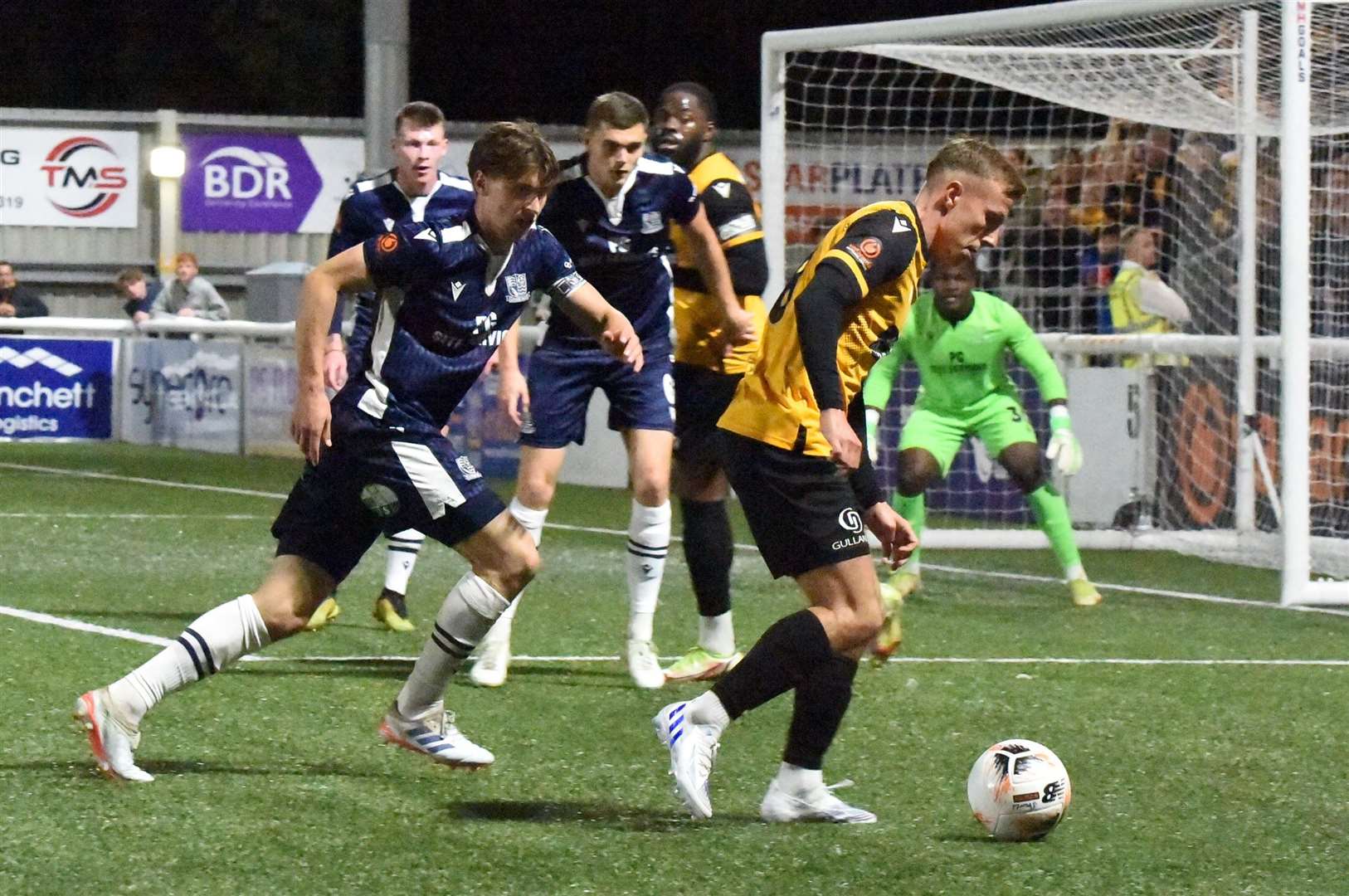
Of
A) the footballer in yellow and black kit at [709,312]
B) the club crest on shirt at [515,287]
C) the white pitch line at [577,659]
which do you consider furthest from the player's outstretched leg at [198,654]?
the footballer in yellow and black kit at [709,312]

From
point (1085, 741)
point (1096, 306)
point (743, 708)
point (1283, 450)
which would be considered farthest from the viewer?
point (1096, 306)

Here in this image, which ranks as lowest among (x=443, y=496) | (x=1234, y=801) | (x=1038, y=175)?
(x=1234, y=801)

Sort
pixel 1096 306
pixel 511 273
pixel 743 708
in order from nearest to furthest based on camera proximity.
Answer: pixel 743 708 < pixel 511 273 < pixel 1096 306

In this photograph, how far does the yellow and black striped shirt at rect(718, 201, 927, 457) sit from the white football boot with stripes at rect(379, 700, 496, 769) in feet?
3.53

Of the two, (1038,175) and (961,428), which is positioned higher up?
(1038,175)

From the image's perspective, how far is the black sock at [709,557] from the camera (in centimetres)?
732

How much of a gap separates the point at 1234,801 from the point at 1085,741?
0.81m

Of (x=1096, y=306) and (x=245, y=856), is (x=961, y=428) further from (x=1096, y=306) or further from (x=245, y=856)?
(x=245, y=856)

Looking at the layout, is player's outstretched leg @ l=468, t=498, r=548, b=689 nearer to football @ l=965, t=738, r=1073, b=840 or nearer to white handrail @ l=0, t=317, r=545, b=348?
football @ l=965, t=738, r=1073, b=840

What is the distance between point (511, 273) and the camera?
5465mm

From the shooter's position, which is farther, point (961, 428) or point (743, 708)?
point (961, 428)

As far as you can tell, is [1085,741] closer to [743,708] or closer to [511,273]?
[743,708]

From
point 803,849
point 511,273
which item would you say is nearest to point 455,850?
point 803,849

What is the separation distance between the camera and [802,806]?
5.14 metres
